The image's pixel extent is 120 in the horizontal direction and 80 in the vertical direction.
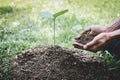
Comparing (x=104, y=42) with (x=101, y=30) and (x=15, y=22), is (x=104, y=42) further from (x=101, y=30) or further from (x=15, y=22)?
(x=15, y=22)

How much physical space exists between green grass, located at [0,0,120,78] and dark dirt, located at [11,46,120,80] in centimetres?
21

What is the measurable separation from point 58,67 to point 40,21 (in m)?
2.20

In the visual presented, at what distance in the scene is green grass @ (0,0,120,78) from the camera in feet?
14.4

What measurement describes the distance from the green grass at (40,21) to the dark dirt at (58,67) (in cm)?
21

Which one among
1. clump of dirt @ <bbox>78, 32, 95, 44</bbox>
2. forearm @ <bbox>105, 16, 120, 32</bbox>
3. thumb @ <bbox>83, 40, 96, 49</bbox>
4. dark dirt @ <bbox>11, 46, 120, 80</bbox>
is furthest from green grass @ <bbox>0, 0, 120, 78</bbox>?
forearm @ <bbox>105, 16, 120, 32</bbox>

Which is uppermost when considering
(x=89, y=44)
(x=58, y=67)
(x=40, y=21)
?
(x=40, y=21)

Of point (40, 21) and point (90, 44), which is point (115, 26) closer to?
point (90, 44)

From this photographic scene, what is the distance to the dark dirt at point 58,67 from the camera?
331 cm

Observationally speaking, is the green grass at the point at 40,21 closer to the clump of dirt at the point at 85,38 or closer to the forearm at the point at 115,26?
the clump of dirt at the point at 85,38

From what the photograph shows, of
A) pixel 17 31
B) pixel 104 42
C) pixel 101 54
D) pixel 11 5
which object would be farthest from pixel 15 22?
pixel 104 42

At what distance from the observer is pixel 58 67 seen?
3396 millimetres

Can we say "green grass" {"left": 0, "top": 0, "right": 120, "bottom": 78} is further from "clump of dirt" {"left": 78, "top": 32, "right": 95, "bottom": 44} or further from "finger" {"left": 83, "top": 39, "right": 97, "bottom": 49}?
"finger" {"left": 83, "top": 39, "right": 97, "bottom": 49}

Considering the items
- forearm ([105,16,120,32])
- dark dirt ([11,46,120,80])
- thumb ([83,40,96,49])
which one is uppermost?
forearm ([105,16,120,32])

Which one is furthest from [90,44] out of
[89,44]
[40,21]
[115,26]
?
[40,21]
